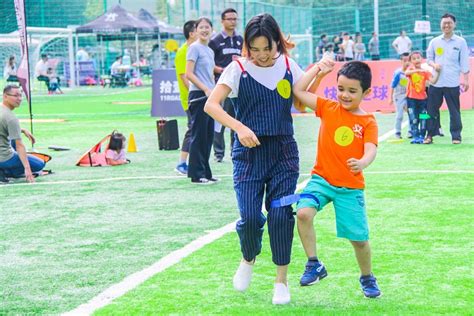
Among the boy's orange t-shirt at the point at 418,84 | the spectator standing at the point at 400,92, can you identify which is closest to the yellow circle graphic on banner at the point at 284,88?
the boy's orange t-shirt at the point at 418,84

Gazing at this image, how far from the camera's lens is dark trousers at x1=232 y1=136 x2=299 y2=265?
573 cm

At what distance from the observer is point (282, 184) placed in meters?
5.79

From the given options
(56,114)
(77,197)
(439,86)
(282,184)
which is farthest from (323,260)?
(56,114)

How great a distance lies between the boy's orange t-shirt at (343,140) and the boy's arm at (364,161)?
0.12 feet

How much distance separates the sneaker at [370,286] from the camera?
18.7 feet

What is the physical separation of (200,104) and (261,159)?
17.6 feet

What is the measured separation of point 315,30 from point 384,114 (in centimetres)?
1901

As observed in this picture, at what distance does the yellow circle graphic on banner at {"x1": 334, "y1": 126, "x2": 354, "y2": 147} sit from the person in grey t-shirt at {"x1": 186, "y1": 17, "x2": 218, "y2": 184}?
17.5ft

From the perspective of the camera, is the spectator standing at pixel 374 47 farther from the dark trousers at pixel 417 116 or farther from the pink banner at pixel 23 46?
the pink banner at pixel 23 46

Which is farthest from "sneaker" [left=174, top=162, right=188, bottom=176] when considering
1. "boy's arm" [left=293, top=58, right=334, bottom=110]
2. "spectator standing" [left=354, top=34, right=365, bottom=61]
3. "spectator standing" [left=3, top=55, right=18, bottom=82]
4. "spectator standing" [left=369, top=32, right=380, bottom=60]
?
"spectator standing" [left=3, top=55, right=18, bottom=82]

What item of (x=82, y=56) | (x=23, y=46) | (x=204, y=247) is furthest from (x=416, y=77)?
(x=82, y=56)

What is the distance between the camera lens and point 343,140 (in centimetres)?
576

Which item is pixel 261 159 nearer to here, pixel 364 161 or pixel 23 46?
pixel 364 161

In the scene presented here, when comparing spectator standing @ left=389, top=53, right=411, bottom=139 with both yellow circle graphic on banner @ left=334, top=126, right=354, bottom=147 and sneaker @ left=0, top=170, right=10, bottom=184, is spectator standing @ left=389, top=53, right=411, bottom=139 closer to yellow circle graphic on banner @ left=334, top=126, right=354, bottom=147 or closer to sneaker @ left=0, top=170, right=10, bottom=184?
sneaker @ left=0, top=170, right=10, bottom=184
